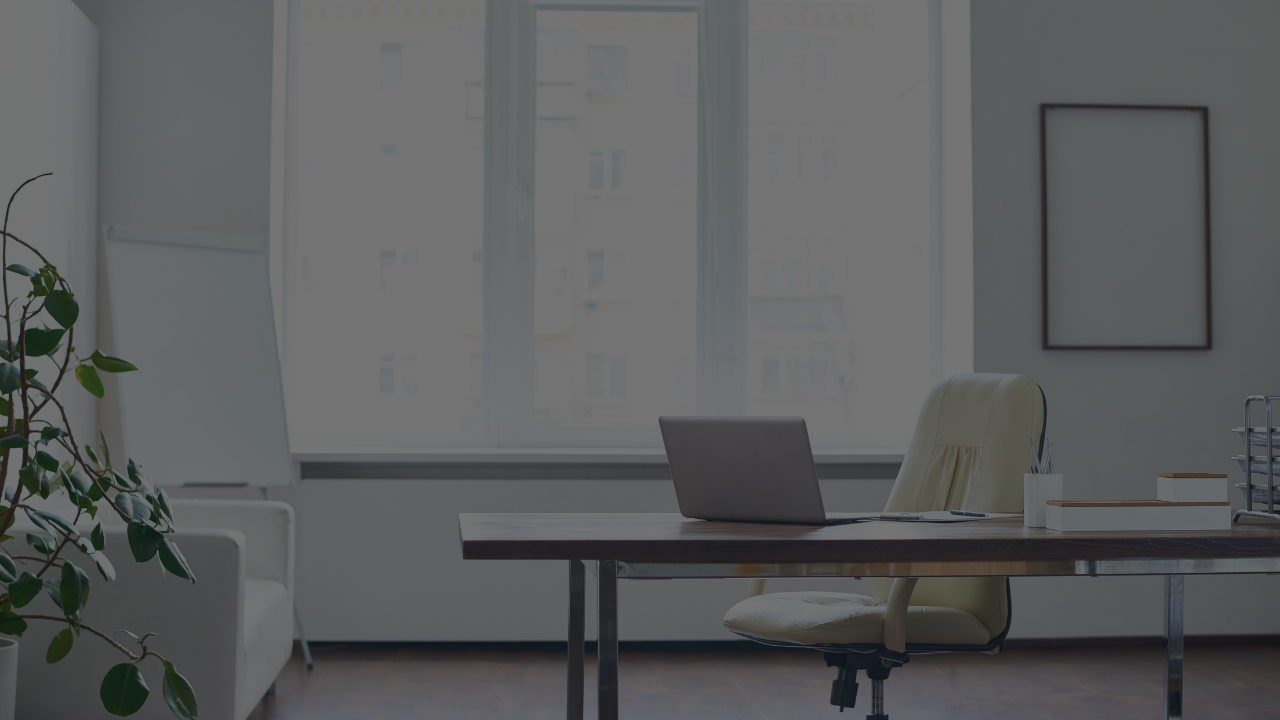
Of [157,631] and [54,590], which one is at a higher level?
[54,590]

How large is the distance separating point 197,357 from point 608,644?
2.14 meters

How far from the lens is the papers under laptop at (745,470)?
1.77 metres

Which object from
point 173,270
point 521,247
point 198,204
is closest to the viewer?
point 173,270

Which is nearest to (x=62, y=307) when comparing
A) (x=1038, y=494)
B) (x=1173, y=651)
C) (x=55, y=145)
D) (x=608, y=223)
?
(x=1038, y=494)

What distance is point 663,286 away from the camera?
3.86 m

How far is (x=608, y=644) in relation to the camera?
1.57 m

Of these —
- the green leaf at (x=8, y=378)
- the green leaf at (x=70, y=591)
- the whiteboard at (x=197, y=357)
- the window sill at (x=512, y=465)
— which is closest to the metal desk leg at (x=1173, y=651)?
the window sill at (x=512, y=465)

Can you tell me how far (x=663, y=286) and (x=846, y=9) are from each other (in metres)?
1.30

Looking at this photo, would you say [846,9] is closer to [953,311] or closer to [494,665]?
[953,311]

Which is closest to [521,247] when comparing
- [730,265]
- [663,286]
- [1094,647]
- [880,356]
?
[663,286]

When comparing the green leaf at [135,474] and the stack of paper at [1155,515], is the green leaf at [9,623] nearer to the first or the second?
the green leaf at [135,474]

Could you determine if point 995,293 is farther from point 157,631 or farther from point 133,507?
point 133,507

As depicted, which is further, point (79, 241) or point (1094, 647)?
point (1094, 647)

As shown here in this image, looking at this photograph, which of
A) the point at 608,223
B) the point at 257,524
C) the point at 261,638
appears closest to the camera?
the point at 261,638
